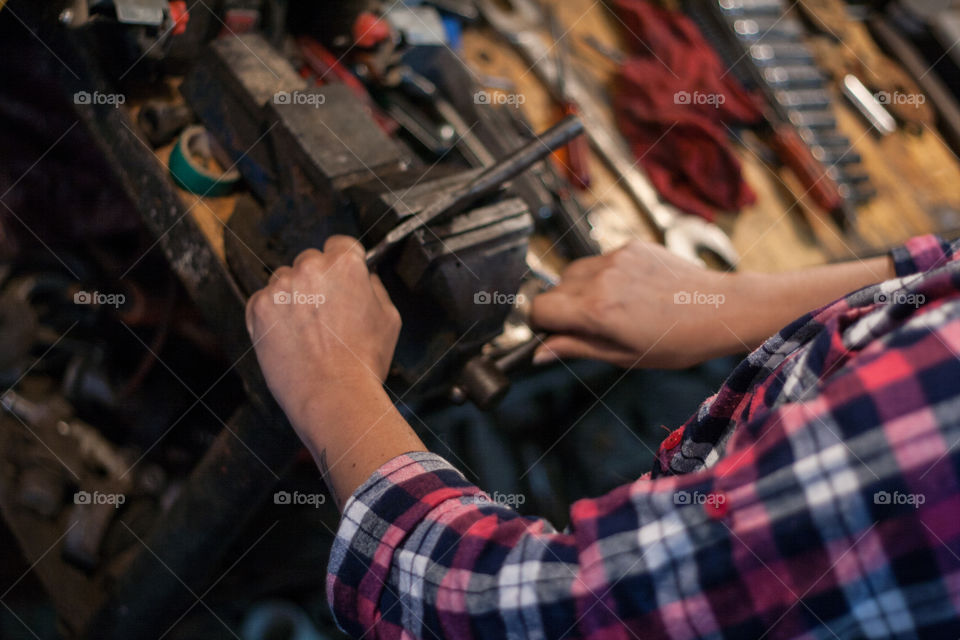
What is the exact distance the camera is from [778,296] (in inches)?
43.6

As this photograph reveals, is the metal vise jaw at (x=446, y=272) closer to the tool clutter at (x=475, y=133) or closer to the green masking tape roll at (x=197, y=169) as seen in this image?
the tool clutter at (x=475, y=133)

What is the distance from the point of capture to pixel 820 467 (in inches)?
18.3

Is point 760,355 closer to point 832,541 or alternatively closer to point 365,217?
point 832,541

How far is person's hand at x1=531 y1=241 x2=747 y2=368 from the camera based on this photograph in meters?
1.10

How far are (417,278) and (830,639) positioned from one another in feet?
1.99

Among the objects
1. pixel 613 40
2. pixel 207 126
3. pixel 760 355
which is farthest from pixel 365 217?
pixel 613 40
